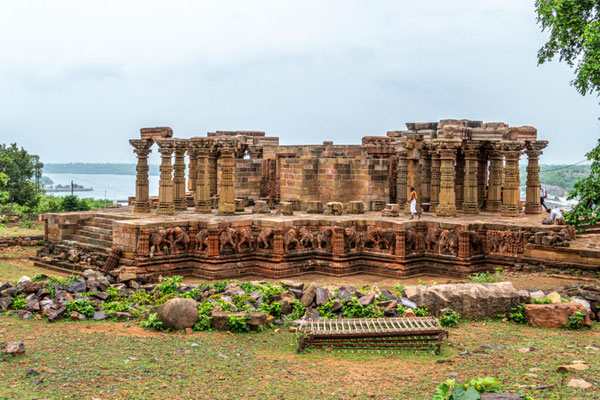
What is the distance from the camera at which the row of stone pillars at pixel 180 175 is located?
856 inches

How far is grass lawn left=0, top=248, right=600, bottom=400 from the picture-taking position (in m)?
7.69

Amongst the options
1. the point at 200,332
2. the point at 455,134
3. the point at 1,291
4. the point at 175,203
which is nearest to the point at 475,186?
the point at 455,134

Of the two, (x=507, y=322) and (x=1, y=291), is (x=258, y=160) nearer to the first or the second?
(x=1, y=291)

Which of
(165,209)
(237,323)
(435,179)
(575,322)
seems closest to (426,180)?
(435,179)

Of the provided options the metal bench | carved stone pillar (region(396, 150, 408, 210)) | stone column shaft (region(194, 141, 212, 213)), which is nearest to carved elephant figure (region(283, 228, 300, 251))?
A: stone column shaft (region(194, 141, 212, 213))

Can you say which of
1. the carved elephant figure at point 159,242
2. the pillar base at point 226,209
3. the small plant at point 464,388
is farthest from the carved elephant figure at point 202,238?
the small plant at point 464,388

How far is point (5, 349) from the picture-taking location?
8.92 meters

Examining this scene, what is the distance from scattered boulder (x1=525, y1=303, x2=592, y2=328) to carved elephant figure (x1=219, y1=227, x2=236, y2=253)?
10.4m

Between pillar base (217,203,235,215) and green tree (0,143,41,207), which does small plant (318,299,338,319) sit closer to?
pillar base (217,203,235,215)

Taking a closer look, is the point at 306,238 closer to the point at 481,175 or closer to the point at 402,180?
the point at 402,180

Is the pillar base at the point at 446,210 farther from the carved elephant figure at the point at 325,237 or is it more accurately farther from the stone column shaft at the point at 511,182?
the carved elephant figure at the point at 325,237

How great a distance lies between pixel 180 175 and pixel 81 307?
1311 cm

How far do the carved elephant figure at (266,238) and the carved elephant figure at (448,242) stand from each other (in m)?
5.56

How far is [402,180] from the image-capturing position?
2450 cm
